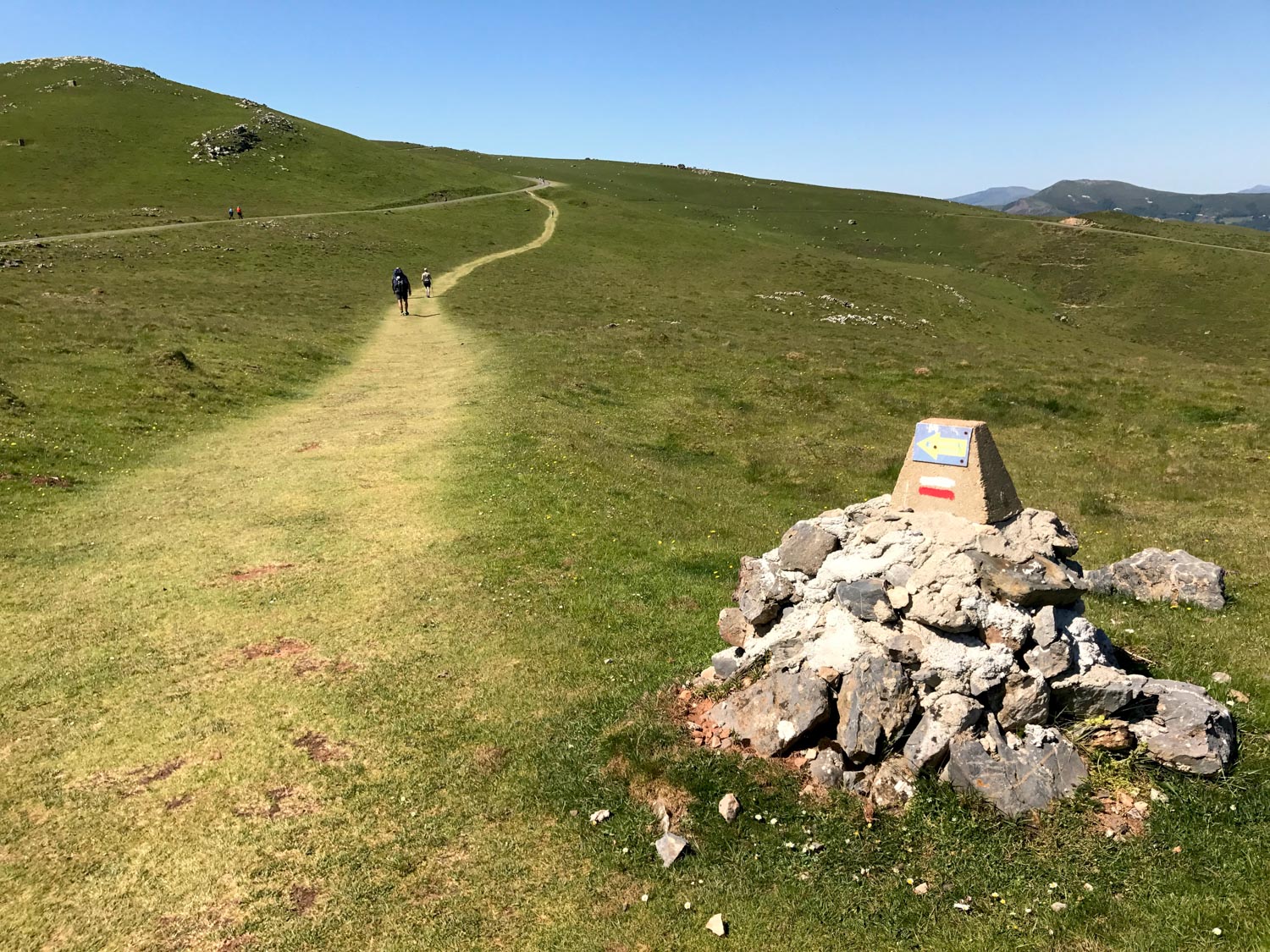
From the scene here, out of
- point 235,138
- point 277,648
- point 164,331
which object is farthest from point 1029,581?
point 235,138

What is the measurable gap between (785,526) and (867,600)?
10.6 m

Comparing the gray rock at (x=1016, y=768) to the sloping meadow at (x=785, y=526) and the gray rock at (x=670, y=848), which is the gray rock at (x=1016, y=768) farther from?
the gray rock at (x=670, y=848)

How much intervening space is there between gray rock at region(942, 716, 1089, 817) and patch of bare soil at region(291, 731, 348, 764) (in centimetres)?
889

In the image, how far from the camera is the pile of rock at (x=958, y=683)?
936 cm

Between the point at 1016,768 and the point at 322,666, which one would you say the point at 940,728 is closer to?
the point at 1016,768

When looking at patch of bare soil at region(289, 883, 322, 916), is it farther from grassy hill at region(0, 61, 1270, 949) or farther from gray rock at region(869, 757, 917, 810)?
gray rock at region(869, 757, 917, 810)

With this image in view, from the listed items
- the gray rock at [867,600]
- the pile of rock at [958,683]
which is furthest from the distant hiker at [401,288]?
the gray rock at [867,600]

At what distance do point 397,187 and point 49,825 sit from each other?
118m

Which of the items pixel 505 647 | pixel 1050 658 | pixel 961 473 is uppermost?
pixel 961 473

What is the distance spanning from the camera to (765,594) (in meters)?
12.2

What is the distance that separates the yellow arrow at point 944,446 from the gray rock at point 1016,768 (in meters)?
4.13

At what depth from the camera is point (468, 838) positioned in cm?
920

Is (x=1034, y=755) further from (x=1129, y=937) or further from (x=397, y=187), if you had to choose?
(x=397, y=187)

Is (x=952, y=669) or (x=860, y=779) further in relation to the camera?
(x=952, y=669)
